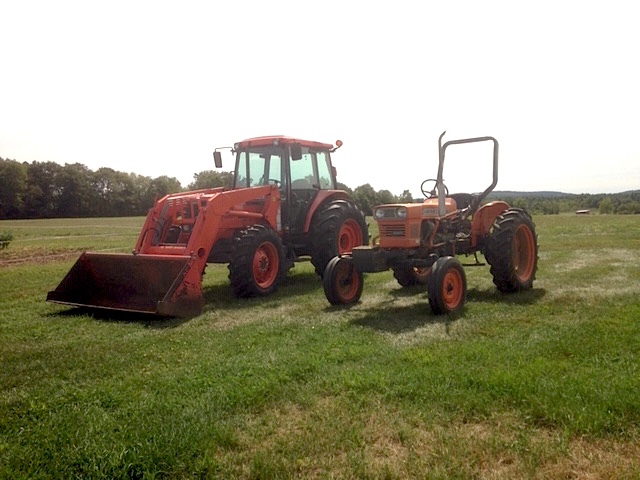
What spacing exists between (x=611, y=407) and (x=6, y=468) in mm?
3820

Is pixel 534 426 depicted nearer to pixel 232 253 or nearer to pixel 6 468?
pixel 6 468

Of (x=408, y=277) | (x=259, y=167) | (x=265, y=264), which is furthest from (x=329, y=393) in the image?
(x=259, y=167)

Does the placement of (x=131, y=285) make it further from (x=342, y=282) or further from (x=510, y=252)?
(x=510, y=252)

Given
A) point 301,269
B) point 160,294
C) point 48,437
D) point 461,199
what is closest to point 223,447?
point 48,437

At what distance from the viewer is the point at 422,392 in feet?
13.5

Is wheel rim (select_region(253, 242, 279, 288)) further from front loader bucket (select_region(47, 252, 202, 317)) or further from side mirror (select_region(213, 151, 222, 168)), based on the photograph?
side mirror (select_region(213, 151, 222, 168))

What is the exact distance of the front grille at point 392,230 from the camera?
7.53 m

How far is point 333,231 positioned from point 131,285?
11.8 ft

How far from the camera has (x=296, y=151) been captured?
9578 millimetres

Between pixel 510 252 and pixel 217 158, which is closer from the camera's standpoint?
pixel 510 252

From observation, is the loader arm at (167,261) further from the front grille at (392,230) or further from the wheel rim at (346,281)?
the front grille at (392,230)

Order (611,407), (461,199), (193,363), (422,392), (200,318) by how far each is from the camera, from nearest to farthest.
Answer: (611,407) < (422,392) < (193,363) < (200,318) < (461,199)

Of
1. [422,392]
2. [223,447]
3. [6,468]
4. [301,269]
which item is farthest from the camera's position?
[301,269]

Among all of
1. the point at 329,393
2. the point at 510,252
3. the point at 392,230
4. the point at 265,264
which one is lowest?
the point at 329,393
